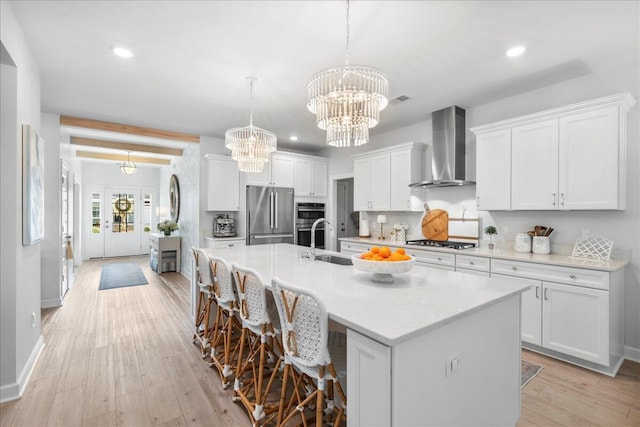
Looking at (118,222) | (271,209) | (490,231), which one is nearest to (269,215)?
(271,209)

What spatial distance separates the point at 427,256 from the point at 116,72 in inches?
154

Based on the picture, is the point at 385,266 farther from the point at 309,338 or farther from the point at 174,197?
the point at 174,197

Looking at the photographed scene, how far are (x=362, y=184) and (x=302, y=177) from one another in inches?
53.2

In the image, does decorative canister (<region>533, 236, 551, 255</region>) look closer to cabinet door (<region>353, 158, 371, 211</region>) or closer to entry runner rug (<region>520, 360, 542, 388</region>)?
entry runner rug (<region>520, 360, 542, 388</region>)

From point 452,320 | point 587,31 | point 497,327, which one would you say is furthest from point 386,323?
point 587,31

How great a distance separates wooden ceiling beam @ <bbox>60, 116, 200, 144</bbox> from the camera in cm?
447

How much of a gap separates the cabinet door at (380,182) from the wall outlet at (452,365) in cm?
343

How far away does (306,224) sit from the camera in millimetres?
6000

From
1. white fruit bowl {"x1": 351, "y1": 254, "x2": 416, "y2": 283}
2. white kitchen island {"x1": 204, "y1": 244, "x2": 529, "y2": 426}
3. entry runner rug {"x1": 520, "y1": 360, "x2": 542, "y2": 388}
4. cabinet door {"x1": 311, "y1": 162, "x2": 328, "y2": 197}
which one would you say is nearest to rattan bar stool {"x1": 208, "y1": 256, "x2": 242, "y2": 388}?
white kitchen island {"x1": 204, "y1": 244, "x2": 529, "y2": 426}

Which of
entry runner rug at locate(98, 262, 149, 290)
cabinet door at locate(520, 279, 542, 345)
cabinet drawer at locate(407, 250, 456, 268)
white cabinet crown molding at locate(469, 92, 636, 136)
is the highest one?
white cabinet crown molding at locate(469, 92, 636, 136)

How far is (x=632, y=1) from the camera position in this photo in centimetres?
199

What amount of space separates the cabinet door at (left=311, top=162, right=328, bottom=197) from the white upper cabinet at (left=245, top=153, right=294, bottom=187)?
1.61ft

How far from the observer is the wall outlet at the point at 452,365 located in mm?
1391

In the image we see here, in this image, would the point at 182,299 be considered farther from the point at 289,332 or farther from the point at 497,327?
the point at 497,327
